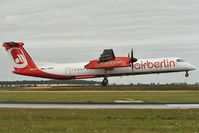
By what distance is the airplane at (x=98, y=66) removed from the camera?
90.6 meters

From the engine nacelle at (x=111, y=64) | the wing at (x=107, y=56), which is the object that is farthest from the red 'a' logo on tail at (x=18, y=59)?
the wing at (x=107, y=56)

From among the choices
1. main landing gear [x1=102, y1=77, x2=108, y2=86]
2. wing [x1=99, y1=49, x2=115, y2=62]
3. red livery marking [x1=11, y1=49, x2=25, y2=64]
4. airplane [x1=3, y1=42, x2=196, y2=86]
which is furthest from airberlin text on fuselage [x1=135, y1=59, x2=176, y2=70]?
red livery marking [x1=11, y1=49, x2=25, y2=64]

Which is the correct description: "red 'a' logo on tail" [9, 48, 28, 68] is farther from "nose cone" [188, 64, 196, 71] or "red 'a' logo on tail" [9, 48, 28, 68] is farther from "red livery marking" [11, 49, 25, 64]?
"nose cone" [188, 64, 196, 71]

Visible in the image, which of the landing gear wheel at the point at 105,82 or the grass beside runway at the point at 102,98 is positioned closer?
the grass beside runway at the point at 102,98

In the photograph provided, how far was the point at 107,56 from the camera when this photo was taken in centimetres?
9231

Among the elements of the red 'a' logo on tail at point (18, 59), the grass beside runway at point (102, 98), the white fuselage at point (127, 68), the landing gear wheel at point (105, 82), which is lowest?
the grass beside runway at point (102, 98)

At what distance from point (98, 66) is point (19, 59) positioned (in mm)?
16226

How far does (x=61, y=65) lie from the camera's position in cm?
9494

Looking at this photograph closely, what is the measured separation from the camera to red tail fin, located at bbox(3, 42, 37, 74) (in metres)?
93.7
